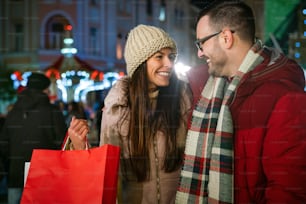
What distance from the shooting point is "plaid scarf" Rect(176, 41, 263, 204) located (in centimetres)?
196

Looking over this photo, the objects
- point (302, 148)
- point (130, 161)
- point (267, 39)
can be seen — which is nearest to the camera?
point (302, 148)

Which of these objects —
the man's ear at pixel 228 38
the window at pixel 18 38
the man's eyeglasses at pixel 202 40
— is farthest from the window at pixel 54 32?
the man's ear at pixel 228 38

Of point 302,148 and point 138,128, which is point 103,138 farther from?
point 302,148

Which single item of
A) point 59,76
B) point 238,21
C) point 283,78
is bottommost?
point 59,76

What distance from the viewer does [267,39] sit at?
879cm

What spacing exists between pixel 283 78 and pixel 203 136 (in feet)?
1.80

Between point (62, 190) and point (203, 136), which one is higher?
point (203, 136)

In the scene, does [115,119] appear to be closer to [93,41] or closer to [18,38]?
[93,41]

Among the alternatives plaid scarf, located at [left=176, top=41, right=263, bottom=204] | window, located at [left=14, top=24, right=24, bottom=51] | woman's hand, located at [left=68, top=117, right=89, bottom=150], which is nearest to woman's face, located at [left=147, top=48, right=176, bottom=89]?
plaid scarf, located at [left=176, top=41, right=263, bottom=204]

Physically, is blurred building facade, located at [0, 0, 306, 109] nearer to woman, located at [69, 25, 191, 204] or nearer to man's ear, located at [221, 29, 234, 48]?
woman, located at [69, 25, 191, 204]

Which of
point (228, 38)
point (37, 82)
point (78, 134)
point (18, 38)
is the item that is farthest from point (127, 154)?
point (18, 38)

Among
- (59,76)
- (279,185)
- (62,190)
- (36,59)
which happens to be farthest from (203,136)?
(36,59)

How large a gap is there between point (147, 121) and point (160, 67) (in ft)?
1.22

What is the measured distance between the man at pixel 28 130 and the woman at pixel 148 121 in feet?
4.73
